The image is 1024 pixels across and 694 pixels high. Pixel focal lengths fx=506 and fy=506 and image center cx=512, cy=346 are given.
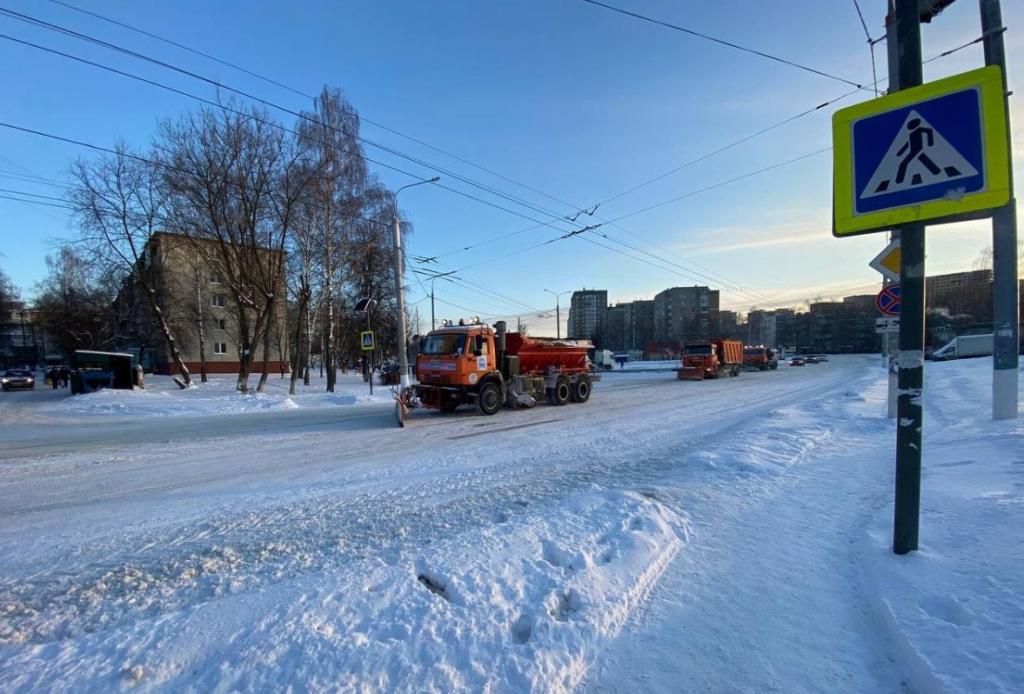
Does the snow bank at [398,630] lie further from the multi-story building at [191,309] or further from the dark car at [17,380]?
the dark car at [17,380]

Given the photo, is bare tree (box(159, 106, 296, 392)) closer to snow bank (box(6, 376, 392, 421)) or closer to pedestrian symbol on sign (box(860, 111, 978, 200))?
snow bank (box(6, 376, 392, 421))

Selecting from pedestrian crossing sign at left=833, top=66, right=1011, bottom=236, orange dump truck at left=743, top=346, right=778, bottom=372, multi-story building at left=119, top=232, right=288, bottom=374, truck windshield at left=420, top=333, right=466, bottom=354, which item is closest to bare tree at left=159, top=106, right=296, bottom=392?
multi-story building at left=119, top=232, right=288, bottom=374

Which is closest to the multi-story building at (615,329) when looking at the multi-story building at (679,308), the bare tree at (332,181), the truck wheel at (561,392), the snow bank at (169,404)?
the multi-story building at (679,308)

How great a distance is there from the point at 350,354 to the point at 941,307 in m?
89.4

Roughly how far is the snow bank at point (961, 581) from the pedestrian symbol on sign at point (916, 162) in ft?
8.33

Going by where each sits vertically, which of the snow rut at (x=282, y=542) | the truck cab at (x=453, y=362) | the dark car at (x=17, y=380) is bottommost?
the dark car at (x=17, y=380)

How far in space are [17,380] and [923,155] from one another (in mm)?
51534

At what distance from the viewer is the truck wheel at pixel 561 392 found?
A: 17.6m

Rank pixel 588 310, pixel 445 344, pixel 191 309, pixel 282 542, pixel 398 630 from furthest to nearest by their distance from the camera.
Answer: pixel 588 310
pixel 191 309
pixel 445 344
pixel 282 542
pixel 398 630

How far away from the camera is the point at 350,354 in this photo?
5684 cm

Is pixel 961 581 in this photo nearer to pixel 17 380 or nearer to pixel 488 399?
pixel 488 399

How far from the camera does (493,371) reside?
608 inches

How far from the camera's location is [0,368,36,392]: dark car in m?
36.6

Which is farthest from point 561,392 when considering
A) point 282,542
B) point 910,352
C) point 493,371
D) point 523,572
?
point 910,352
